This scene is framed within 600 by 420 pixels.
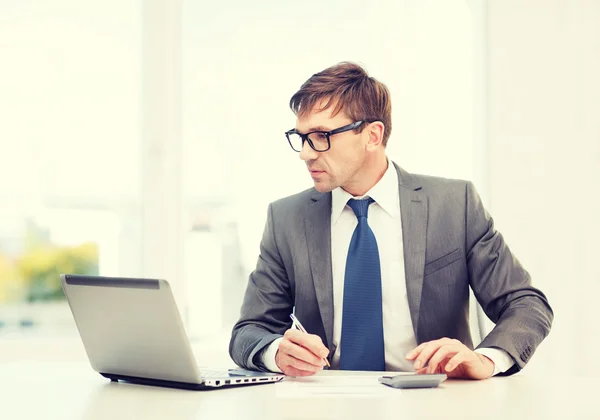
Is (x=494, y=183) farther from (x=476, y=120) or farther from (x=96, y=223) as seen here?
(x=96, y=223)

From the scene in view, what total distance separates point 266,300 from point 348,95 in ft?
2.32

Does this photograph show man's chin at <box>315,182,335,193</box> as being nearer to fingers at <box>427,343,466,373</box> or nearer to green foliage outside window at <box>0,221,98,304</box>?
fingers at <box>427,343,466,373</box>

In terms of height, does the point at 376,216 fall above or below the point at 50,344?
above

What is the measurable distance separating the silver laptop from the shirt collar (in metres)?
0.76

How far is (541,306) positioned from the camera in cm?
202

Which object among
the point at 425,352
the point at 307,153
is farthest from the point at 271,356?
the point at 307,153

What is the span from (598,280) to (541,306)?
5.14 feet

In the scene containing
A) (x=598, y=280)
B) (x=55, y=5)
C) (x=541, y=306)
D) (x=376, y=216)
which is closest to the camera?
(x=541, y=306)

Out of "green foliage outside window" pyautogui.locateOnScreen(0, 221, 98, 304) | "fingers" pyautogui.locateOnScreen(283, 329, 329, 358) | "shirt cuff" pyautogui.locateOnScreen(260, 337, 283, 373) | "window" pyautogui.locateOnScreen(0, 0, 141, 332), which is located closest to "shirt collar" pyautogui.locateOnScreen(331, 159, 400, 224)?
"shirt cuff" pyautogui.locateOnScreen(260, 337, 283, 373)

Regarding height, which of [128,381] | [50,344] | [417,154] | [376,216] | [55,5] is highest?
[55,5]

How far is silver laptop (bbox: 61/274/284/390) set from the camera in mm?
1461

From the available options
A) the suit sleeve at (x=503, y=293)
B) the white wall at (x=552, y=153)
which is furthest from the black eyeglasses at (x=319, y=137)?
the white wall at (x=552, y=153)

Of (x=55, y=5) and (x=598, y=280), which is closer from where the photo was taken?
(x=598, y=280)

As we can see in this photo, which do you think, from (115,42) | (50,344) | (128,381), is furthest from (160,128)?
(128,381)
